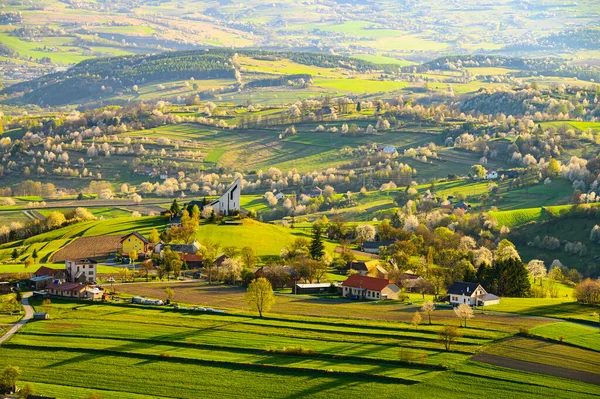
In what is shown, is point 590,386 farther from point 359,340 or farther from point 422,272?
point 422,272

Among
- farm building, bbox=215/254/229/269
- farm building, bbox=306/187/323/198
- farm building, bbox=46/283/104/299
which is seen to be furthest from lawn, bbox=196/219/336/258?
farm building, bbox=306/187/323/198

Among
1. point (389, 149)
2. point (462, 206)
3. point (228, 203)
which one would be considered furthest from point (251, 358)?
point (389, 149)

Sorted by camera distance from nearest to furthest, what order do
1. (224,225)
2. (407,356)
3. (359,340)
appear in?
(407,356)
(359,340)
(224,225)

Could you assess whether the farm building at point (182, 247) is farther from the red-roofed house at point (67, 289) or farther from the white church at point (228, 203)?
the red-roofed house at point (67, 289)

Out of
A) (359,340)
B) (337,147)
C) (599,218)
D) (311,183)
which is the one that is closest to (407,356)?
(359,340)

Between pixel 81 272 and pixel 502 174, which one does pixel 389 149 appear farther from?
pixel 81 272

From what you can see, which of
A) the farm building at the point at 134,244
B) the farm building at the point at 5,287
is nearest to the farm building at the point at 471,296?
the farm building at the point at 134,244
